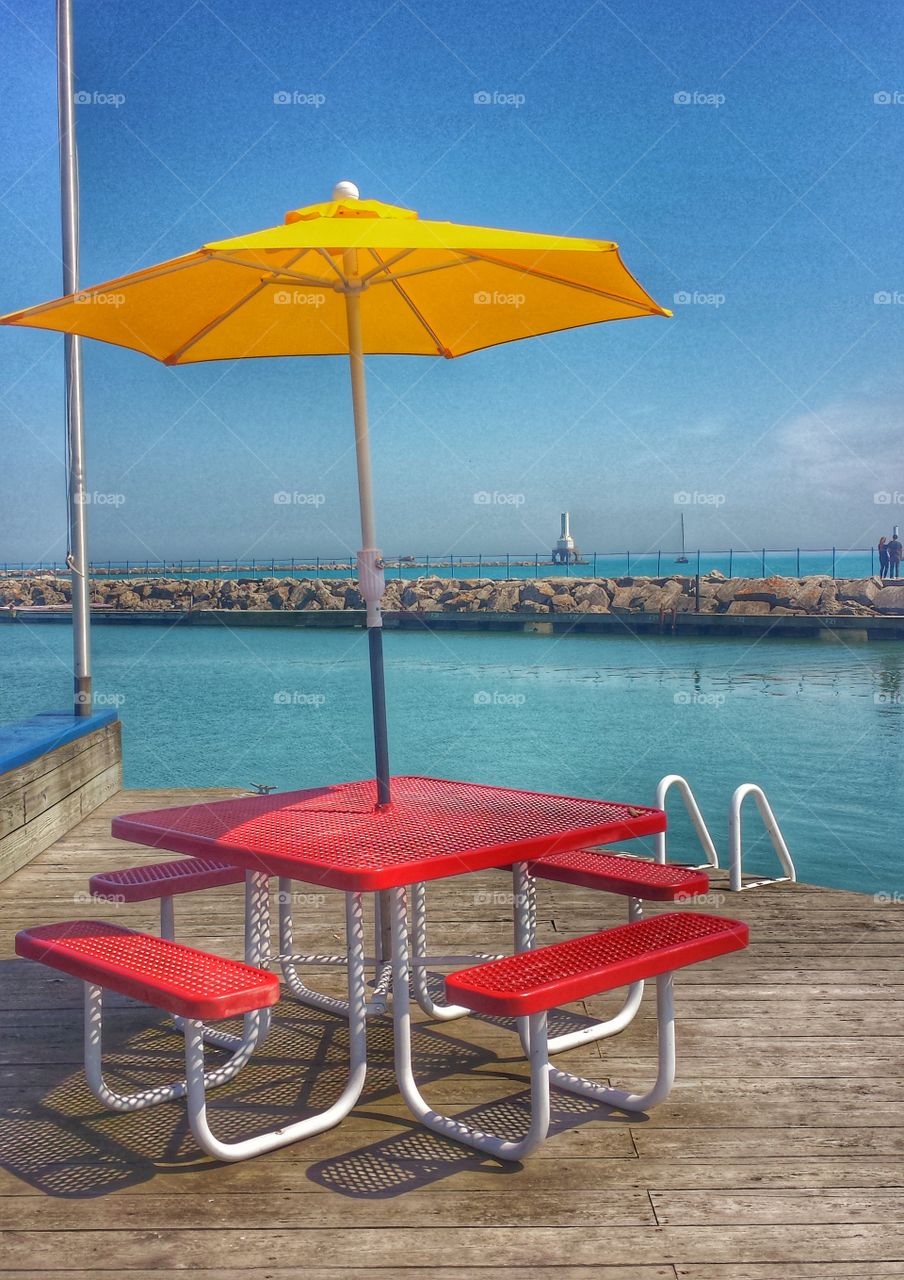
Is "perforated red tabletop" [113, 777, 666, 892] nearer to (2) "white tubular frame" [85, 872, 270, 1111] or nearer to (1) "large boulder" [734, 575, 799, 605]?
(2) "white tubular frame" [85, 872, 270, 1111]

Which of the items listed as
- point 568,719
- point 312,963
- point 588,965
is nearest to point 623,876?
point 588,965

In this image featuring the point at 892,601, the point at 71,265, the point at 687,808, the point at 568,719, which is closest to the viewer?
the point at 687,808

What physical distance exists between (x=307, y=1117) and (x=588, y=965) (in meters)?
0.73

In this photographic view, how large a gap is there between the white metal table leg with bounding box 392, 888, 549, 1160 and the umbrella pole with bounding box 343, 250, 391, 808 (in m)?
0.46

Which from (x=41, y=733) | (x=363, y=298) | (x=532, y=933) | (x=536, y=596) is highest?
(x=363, y=298)

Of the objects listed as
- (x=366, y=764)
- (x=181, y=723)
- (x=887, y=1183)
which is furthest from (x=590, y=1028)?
Result: (x=181, y=723)

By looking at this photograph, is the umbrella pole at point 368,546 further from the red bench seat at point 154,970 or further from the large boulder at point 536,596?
the large boulder at point 536,596

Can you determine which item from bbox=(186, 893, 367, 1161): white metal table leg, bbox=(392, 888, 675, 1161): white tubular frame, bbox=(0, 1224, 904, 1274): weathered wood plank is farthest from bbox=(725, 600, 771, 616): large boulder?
bbox=(0, 1224, 904, 1274): weathered wood plank

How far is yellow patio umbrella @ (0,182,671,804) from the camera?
2514 mm

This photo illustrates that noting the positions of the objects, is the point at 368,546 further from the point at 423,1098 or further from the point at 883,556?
the point at 883,556

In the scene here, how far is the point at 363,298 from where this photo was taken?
363 centimetres

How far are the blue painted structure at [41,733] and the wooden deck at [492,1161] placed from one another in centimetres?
136

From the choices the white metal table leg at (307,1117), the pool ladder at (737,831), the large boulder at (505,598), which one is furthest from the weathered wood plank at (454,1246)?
the large boulder at (505,598)

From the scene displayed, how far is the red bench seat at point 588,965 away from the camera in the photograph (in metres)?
2.05
